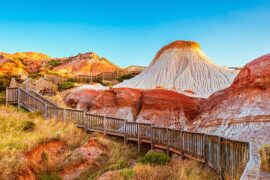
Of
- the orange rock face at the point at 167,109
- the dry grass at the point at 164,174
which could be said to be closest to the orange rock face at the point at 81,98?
the orange rock face at the point at 167,109

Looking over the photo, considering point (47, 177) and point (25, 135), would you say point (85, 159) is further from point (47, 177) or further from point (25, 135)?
point (25, 135)

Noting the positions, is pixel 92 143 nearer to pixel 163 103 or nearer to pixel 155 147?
pixel 155 147

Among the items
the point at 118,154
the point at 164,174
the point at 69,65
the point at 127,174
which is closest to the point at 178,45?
the point at 118,154

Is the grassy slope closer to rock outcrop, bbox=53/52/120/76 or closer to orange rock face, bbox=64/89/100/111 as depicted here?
orange rock face, bbox=64/89/100/111

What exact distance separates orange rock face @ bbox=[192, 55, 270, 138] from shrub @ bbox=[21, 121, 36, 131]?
10621 millimetres

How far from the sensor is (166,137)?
16344mm

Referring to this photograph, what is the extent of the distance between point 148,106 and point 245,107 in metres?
10.0

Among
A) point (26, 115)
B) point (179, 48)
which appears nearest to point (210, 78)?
point (179, 48)

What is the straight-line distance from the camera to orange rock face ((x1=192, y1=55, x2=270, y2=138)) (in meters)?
16.3

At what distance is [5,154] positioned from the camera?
1258 cm

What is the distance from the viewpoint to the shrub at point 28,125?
1692 cm

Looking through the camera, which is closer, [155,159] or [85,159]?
[155,159]

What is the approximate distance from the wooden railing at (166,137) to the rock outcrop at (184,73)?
1364 cm

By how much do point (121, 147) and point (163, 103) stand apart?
345 inches
